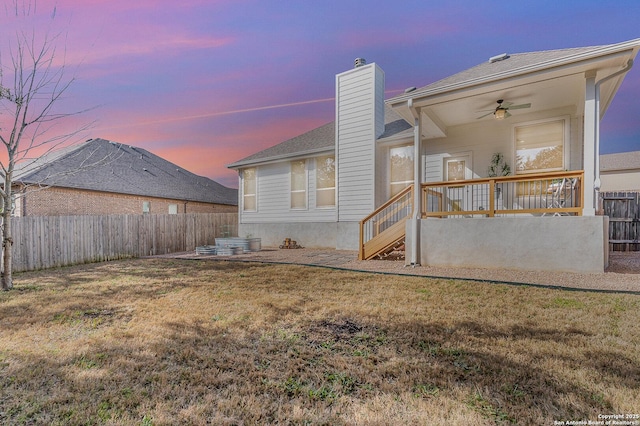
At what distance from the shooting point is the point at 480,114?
321 inches

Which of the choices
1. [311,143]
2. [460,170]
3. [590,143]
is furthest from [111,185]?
[590,143]

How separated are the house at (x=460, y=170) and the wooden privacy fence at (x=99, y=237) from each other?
2.77 metres

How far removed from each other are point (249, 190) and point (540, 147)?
1136 centimetres

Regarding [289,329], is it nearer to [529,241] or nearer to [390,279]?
[390,279]

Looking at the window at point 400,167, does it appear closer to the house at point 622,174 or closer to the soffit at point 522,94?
the soffit at point 522,94

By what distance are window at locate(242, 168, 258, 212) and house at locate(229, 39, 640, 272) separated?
0.05 m

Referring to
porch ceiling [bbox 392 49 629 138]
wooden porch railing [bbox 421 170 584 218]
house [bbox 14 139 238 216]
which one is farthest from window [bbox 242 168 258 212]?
wooden porch railing [bbox 421 170 584 218]

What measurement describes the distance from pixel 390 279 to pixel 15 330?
17.6ft

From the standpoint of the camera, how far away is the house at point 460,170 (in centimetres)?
554

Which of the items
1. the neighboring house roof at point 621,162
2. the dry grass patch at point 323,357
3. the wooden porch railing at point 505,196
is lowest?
the dry grass patch at point 323,357

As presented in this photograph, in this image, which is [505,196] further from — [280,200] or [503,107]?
[280,200]

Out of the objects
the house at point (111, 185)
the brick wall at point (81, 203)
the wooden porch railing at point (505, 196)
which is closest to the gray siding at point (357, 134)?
the wooden porch railing at point (505, 196)

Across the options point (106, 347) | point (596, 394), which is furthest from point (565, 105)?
point (106, 347)

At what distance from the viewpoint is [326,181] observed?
11727mm
